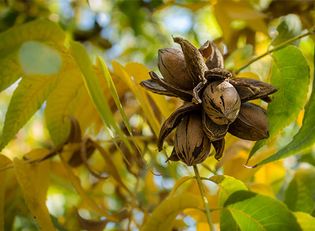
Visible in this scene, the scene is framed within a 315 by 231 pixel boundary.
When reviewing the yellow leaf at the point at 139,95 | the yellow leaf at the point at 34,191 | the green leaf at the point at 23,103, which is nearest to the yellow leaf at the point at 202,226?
the yellow leaf at the point at 139,95

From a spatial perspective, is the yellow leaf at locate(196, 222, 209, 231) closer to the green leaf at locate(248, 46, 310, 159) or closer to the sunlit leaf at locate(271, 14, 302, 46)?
the green leaf at locate(248, 46, 310, 159)

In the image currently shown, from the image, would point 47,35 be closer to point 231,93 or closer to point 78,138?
point 78,138

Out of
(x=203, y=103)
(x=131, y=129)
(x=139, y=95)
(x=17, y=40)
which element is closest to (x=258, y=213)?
(x=203, y=103)

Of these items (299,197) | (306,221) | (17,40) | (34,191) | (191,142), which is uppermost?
(17,40)

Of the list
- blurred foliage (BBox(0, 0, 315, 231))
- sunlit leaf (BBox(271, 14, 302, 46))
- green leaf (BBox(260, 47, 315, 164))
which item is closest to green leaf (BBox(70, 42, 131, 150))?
blurred foliage (BBox(0, 0, 315, 231))

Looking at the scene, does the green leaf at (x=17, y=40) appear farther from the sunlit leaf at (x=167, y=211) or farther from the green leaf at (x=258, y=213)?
the green leaf at (x=258, y=213)

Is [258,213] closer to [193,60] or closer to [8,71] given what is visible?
[193,60]
